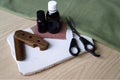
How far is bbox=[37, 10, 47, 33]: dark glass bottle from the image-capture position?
67 cm

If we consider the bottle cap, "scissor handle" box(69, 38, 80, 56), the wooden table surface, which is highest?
the bottle cap

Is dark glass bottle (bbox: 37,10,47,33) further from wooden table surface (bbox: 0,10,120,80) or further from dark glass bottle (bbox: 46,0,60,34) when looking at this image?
wooden table surface (bbox: 0,10,120,80)

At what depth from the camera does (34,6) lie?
0.81 metres

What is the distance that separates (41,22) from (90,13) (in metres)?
0.18

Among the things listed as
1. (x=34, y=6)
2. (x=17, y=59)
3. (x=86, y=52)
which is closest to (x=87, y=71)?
(x=86, y=52)

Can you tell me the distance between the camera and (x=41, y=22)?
0.68 meters

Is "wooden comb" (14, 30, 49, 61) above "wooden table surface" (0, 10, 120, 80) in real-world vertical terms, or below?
above

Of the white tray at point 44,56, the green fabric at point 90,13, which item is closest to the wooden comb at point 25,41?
the white tray at point 44,56

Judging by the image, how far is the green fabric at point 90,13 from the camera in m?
0.69

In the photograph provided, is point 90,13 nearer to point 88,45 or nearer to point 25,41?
point 88,45

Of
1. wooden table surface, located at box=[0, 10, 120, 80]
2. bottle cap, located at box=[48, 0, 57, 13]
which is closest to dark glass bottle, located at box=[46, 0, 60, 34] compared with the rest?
bottle cap, located at box=[48, 0, 57, 13]

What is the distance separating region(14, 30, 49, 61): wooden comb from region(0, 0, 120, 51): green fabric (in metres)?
0.12

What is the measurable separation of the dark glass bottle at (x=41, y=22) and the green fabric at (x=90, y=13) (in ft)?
0.28

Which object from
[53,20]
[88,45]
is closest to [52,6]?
[53,20]
